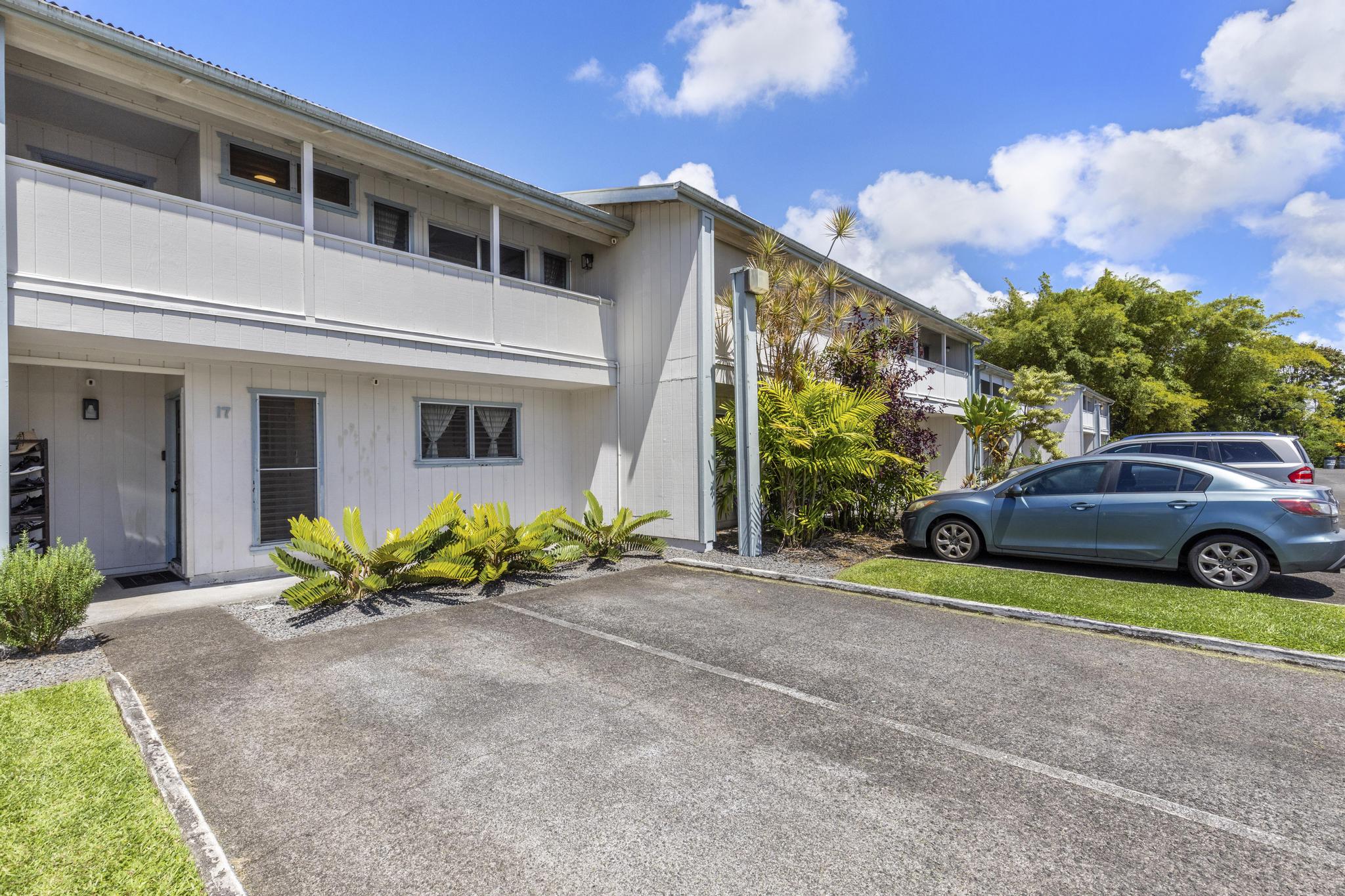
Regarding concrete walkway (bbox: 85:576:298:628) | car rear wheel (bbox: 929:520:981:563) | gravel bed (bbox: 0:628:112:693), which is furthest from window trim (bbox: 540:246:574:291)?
gravel bed (bbox: 0:628:112:693)

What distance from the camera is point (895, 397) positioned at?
10.8m

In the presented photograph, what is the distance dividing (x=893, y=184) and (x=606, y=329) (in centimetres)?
2207

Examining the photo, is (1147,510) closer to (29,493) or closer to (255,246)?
(255,246)

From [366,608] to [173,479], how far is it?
3.96 meters

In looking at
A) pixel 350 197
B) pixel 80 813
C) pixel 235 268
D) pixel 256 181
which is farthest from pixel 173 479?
pixel 80 813

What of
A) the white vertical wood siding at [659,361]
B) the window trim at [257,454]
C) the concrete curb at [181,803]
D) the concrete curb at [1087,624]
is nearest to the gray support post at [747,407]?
the white vertical wood siding at [659,361]

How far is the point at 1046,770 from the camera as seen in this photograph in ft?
10.6

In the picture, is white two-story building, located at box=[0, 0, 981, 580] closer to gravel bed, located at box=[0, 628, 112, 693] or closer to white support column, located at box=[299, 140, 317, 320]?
white support column, located at box=[299, 140, 317, 320]

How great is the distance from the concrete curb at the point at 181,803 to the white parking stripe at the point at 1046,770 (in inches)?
120

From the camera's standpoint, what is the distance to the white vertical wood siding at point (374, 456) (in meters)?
7.20

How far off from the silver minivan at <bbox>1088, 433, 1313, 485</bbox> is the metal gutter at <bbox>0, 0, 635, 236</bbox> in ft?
31.9

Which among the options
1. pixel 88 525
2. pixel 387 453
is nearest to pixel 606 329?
pixel 387 453

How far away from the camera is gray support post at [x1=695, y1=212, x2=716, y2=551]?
9422 millimetres

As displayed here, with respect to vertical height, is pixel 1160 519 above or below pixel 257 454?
below
